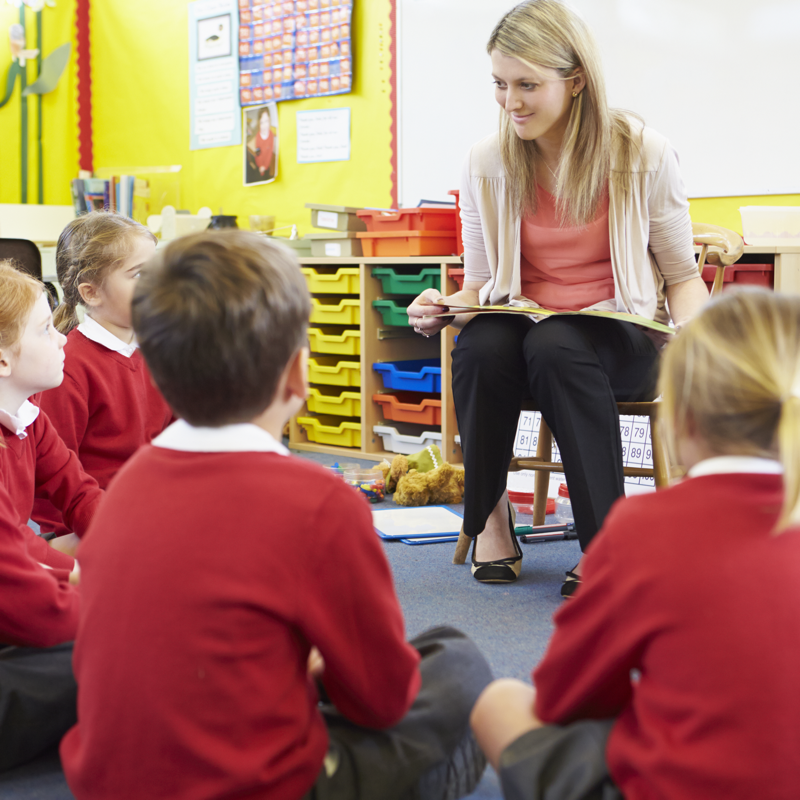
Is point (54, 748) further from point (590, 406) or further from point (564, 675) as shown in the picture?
point (590, 406)

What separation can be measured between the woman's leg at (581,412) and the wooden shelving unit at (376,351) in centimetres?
128

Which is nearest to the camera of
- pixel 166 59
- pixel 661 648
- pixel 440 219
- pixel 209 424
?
pixel 661 648

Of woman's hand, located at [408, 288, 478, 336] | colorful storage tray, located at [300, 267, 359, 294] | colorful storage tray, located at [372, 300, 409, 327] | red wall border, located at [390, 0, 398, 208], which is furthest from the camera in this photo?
red wall border, located at [390, 0, 398, 208]

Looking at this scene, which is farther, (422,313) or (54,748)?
(422,313)

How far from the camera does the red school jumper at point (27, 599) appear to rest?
98 cm

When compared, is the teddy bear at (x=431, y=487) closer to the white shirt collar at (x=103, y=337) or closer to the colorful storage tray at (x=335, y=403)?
the colorful storage tray at (x=335, y=403)

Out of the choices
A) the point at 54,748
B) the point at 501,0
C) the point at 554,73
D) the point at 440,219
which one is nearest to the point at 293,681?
the point at 54,748

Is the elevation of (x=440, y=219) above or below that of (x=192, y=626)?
above

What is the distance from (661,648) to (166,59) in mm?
4127

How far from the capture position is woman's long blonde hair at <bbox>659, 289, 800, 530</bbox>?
64 cm

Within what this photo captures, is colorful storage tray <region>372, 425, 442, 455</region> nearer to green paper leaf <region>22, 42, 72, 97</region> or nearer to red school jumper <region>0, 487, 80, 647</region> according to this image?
red school jumper <region>0, 487, 80, 647</region>

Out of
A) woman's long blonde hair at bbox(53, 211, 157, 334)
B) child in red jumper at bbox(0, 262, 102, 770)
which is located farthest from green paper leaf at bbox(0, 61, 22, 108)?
child in red jumper at bbox(0, 262, 102, 770)

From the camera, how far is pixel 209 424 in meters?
0.75

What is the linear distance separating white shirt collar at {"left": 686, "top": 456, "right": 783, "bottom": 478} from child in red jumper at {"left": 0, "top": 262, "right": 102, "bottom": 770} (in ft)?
2.36
